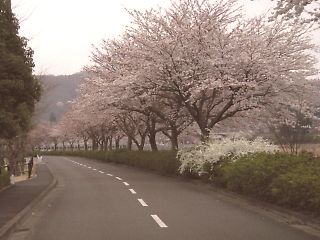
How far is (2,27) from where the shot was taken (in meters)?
13.7

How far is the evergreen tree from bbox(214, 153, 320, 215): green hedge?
22.9 feet

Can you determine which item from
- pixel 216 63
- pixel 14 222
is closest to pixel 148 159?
pixel 216 63

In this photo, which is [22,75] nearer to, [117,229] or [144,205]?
[144,205]

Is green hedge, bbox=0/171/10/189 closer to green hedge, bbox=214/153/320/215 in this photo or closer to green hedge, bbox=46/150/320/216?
green hedge, bbox=46/150/320/216

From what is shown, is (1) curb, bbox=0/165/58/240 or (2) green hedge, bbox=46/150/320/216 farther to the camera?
(2) green hedge, bbox=46/150/320/216

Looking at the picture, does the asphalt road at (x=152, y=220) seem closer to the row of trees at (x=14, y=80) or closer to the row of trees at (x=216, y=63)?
the row of trees at (x=14, y=80)

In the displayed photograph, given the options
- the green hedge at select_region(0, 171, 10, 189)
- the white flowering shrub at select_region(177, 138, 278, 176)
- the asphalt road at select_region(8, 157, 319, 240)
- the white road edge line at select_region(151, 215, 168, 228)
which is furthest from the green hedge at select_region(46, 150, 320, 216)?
the green hedge at select_region(0, 171, 10, 189)

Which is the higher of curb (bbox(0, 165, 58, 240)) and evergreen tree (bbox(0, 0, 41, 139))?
evergreen tree (bbox(0, 0, 41, 139))

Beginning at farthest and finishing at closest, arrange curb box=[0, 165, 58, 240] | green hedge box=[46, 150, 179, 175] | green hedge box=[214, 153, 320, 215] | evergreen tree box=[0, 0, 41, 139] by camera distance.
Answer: green hedge box=[46, 150, 179, 175]
evergreen tree box=[0, 0, 41, 139]
green hedge box=[214, 153, 320, 215]
curb box=[0, 165, 58, 240]

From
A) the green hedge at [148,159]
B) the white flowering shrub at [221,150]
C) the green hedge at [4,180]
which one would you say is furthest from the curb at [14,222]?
Result: the green hedge at [148,159]

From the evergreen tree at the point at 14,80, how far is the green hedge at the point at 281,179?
22.9 ft

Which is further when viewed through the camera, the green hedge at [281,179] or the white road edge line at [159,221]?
the green hedge at [281,179]

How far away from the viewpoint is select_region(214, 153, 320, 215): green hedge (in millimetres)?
9930

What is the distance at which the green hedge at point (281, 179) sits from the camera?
9.93 m
